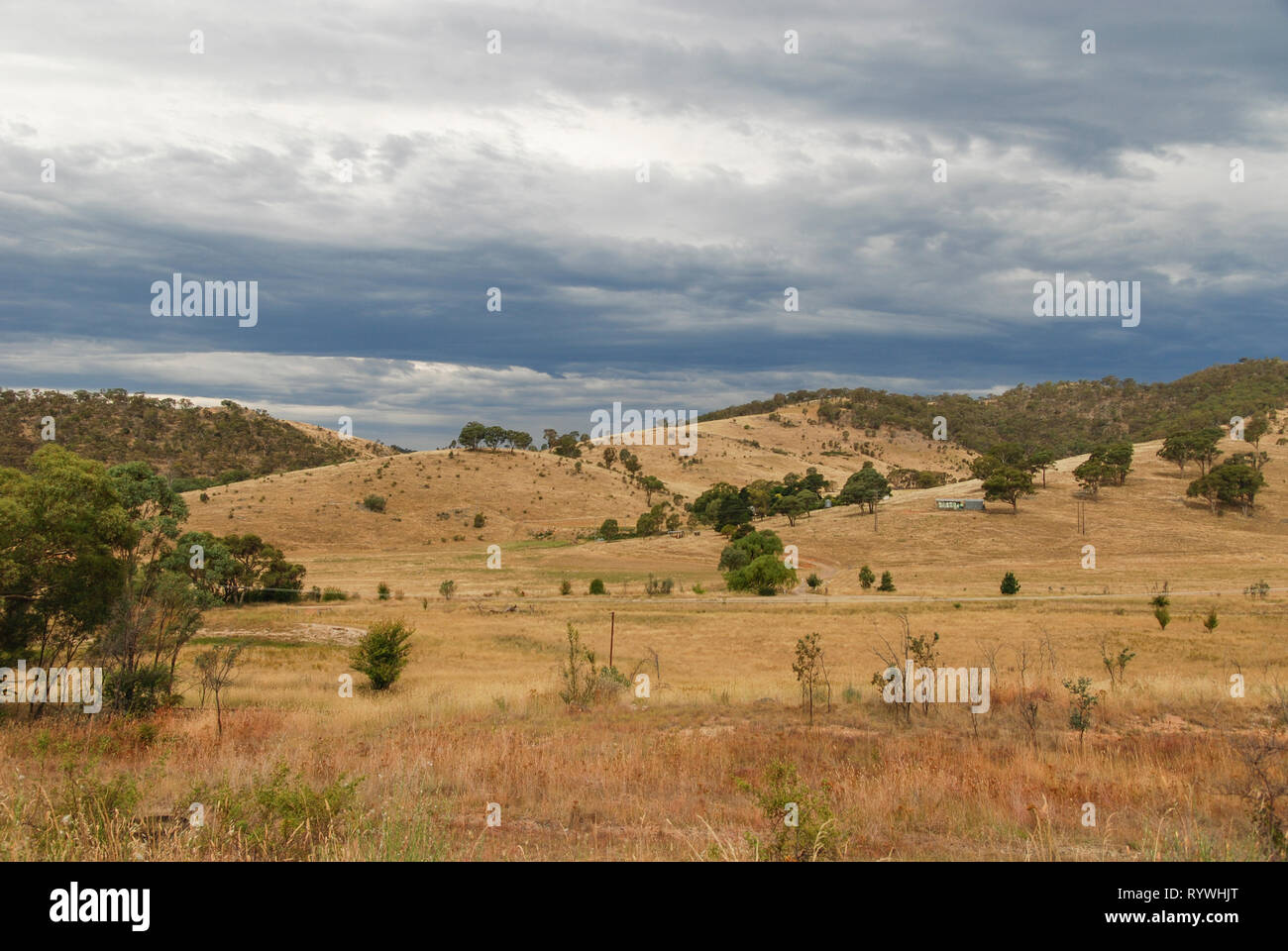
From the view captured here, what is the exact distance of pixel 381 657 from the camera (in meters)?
25.5

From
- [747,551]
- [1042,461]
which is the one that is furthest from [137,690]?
[1042,461]

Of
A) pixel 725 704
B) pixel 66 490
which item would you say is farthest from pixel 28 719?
pixel 725 704

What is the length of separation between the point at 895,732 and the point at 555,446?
146 m

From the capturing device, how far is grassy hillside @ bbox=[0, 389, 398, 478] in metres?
105

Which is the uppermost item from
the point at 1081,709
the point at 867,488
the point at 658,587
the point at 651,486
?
the point at 651,486

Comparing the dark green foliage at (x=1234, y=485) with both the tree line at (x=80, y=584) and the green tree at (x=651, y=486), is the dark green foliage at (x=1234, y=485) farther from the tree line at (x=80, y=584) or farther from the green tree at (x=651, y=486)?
the tree line at (x=80, y=584)

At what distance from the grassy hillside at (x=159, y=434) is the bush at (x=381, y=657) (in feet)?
289

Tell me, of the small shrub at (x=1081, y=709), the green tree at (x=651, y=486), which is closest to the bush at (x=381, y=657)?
the small shrub at (x=1081, y=709)

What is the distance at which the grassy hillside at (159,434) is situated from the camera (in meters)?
105

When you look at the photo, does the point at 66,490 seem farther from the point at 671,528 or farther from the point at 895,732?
the point at 671,528

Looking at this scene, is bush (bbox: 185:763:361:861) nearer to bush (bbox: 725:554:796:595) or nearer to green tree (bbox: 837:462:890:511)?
bush (bbox: 725:554:796:595)

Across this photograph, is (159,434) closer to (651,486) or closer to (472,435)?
(472,435)

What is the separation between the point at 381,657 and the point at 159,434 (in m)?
123
